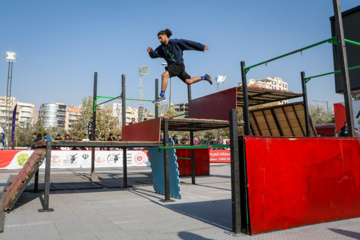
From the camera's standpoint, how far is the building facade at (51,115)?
6501 inches

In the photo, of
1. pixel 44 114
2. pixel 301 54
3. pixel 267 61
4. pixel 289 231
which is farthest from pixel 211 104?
pixel 44 114

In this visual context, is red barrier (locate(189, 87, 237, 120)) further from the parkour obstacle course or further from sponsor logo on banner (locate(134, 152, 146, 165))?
sponsor logo on banner (locate(134, 152, 146, 165))

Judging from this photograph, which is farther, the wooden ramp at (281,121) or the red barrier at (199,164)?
the red barrier at (199,164)

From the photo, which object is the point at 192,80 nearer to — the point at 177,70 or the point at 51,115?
the point at 177,70

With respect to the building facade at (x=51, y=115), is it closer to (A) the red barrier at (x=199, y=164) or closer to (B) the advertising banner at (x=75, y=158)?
(B) the advertising banner at (x=75, y=158)

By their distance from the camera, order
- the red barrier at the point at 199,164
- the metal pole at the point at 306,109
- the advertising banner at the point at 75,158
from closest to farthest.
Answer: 1. the metal pole at the point at 306,109
2. the red barrier at the point at 199,164
3. the advertising banner at the point at 75,158

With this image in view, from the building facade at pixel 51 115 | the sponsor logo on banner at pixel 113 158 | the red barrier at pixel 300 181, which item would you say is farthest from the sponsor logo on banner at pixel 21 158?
the building facade at pixel 51 115

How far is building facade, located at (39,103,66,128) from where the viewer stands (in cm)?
16512

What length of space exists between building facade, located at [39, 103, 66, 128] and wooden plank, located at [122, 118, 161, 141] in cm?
16640

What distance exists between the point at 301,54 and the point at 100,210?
6.08m

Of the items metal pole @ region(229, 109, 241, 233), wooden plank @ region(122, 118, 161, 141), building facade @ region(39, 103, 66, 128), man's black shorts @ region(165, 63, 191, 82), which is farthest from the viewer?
building facade @ region(39, 103, 66, 128)

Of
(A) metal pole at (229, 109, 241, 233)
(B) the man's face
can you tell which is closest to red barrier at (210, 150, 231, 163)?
(B) the man's face

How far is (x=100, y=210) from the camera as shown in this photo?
6.36m

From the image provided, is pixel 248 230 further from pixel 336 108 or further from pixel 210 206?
pixel 336 108
